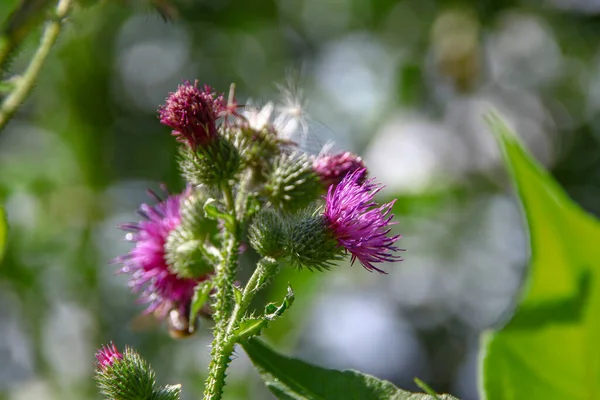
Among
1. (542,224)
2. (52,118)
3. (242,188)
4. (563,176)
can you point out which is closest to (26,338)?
(52,118)

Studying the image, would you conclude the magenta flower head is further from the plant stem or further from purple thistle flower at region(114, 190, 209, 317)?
the plant stem

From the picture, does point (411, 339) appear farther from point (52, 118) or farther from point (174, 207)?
point (174, 207)

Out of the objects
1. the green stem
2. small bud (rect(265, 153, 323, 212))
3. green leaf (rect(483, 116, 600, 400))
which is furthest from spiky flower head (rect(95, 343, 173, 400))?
green leaf (rect(483, 116, 600, 400))

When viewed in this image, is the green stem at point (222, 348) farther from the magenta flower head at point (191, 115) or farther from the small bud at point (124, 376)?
the magenta flower head at point (191, 115)

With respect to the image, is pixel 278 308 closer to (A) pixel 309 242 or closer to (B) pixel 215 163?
(A) pixel 309 242

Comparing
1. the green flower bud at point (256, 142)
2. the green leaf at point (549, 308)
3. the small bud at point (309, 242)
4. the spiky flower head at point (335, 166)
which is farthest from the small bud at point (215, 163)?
the green leaf at point (549, 308)
